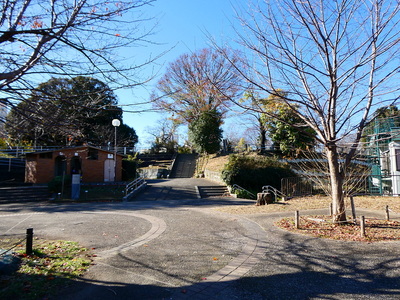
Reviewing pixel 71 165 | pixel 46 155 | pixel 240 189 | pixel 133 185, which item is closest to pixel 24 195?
pixel 46 155

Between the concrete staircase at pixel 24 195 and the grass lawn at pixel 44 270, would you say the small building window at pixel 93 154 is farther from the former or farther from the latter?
the grass lawn at pixel 44 270

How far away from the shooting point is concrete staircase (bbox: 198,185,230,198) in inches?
790

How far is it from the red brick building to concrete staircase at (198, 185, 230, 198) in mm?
8351

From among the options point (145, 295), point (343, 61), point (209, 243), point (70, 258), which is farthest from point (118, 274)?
point (343, 61)

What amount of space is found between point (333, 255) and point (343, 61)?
5.09 metres

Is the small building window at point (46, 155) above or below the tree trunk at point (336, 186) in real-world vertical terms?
above

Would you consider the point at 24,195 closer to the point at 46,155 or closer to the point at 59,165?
the point at 46,155

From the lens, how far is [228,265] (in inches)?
199

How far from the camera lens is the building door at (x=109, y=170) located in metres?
23.7

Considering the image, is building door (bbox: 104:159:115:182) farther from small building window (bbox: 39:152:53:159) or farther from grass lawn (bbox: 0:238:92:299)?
grass lawn (bbox: 0:238:92:299)

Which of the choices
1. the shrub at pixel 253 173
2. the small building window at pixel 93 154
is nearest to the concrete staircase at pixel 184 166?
the small building window at pixel 93 154

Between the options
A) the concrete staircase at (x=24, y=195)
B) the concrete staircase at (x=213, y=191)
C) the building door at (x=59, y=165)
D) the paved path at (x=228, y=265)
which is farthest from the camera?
the building door at (x=59, y=165)

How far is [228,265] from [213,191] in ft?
52.1

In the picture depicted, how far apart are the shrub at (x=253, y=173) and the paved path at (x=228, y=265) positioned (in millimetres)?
12106
